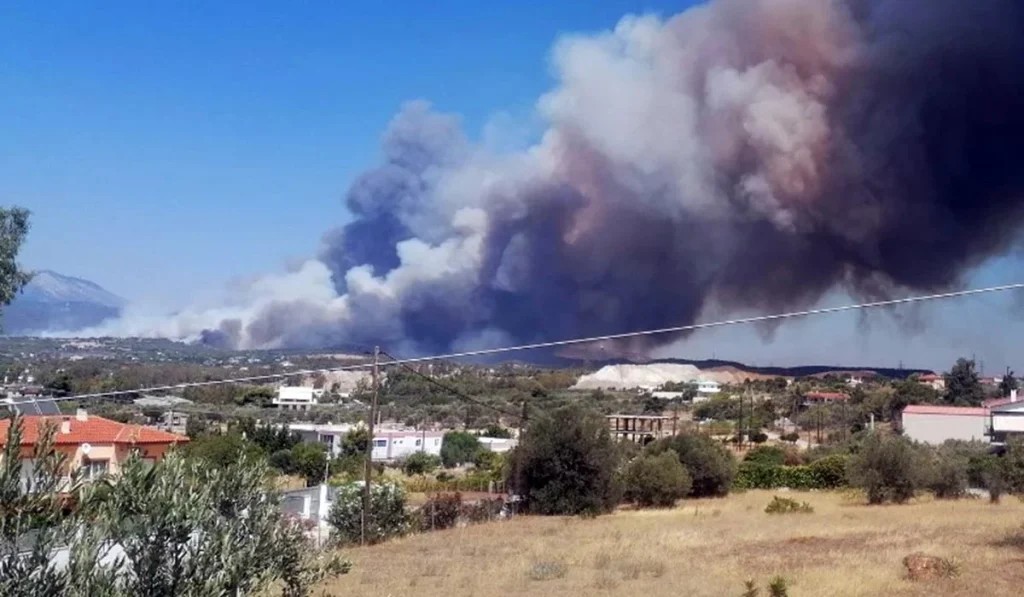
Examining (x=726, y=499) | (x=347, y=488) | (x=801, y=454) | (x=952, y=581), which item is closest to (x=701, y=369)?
(x=801, y=454)

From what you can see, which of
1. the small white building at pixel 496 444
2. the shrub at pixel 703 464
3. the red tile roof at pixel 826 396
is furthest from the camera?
the red tile roof at pixel 826 396

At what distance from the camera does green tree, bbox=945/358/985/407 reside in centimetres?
7462

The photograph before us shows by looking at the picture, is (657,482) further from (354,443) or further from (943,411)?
(943,411)

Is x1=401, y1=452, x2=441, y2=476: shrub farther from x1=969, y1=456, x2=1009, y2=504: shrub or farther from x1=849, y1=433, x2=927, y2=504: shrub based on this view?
x1=969, y1=456, x2=1009, y2=504: shrub

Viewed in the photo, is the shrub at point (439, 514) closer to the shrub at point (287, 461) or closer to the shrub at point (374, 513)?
the shrub at point (374, 513)

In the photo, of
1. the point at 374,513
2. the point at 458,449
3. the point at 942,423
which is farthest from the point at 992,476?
the point at 458,449

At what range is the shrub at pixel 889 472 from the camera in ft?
107

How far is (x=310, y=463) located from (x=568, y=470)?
13.2 meters

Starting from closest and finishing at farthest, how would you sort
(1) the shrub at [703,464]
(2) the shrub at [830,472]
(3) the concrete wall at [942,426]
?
(1) the shrub at [703,464] < (2) the shrub at [830,472] < (3) the concrete wall at [942,426]

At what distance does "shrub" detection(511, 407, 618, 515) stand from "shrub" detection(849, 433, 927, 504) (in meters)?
8.96

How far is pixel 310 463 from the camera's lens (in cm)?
4141

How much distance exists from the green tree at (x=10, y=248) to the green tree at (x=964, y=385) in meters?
70.0

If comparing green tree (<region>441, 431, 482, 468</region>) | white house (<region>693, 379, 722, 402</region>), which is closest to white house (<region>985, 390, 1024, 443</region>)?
green tree (<region>441, 431, 482, 468</region>)

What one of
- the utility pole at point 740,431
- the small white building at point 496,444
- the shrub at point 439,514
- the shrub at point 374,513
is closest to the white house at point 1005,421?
the utility pole at point 740,431
